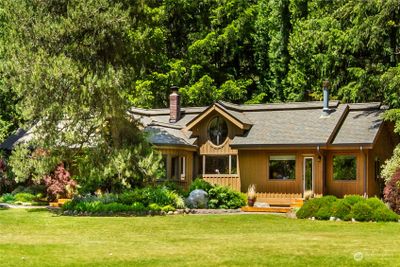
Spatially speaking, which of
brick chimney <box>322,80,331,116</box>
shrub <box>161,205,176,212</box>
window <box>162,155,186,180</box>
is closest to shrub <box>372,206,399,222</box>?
shrub <box>161,205,176,212</box>

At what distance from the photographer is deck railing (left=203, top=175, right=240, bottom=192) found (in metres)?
33.8

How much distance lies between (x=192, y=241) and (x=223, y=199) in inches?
557

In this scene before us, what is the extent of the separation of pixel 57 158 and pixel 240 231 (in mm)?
11538

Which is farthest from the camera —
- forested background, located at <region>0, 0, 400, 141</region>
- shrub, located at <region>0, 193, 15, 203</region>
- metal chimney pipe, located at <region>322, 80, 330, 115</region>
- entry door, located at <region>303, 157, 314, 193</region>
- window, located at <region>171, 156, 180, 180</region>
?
window, located at <region>171, 156, 180, 180</region>

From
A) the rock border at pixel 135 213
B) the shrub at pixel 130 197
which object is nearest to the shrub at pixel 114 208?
the rock border at pixel 135 213

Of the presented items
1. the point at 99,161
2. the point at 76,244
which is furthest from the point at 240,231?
the point at 99,161

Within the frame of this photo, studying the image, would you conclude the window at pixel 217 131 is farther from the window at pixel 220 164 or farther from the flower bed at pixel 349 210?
the flower bed at pixel 349 210

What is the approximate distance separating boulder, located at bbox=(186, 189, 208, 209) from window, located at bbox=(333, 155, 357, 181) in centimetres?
691

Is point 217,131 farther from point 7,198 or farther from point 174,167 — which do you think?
point 7,198

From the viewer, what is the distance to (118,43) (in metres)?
29.0

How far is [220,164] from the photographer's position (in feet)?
114

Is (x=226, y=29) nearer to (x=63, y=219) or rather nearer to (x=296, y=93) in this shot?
(x=296, y=93)

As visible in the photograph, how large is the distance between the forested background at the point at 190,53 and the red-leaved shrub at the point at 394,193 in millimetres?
5772

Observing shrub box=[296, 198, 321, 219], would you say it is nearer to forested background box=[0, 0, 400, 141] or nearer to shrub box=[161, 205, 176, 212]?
shrub box=[161, 205, 176, 212]
